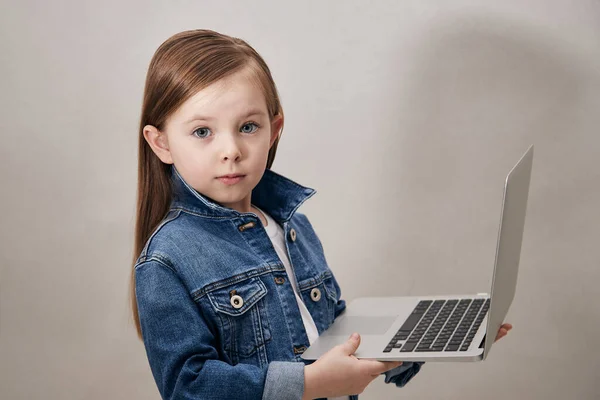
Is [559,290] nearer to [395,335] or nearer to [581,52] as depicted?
[581,52]

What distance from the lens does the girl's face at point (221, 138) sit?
1.09 m

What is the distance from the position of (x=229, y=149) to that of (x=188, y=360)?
286 millimetres

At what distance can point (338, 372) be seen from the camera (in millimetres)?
1025

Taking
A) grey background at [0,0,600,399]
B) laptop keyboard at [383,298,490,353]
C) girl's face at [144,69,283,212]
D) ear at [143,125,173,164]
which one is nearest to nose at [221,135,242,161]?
girl's face at [144,69,283,212]

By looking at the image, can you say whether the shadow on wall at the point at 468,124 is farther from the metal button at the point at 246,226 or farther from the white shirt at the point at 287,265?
the metal button at the point at 246,226

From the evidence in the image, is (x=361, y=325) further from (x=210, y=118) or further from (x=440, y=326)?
(x=210, y=118)

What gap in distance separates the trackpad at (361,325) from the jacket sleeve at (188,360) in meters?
0.17

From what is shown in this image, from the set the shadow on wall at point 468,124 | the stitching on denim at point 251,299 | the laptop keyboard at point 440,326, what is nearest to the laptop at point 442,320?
the laptop keyboard at point 440,326

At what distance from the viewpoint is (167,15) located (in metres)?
1.76

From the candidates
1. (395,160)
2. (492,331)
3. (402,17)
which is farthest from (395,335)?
(402,17)

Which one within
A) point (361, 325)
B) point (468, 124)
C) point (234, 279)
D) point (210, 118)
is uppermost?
point (210, 118)

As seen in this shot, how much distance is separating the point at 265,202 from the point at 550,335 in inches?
34.4

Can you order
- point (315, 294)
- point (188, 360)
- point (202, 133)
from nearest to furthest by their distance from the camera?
point (188, 360) → point (202, 133) → point (315, 294)

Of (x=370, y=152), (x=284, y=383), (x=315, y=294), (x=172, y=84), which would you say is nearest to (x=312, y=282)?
(x=315, y=294)
